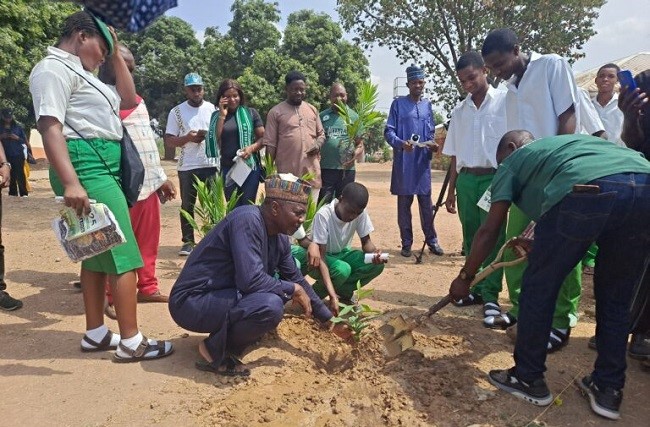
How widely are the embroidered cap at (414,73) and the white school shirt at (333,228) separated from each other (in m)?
2.55

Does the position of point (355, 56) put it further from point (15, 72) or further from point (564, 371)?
point (564, 371)

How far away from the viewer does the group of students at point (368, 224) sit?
8.02 ft

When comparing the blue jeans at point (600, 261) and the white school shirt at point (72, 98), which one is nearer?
the blue jeans at point (600, 261)

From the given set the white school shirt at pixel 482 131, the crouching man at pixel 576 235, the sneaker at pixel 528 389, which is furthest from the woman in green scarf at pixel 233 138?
the sneaker at pixel 528 389

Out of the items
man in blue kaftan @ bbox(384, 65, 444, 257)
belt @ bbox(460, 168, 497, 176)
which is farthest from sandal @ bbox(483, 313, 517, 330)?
man in blue kaftan @ bbox(384, 65, 444, 257)

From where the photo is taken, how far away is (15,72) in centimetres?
1277

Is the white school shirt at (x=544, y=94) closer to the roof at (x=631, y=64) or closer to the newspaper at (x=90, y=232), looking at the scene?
the newspaper at (x=90, y=232)

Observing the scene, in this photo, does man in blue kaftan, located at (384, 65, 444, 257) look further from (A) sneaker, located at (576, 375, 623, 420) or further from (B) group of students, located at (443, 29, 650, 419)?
(A) sneaker, located at (576, 375, 623, 420)

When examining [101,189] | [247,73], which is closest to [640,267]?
[101,189]

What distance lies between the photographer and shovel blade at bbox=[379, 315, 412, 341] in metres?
3.20

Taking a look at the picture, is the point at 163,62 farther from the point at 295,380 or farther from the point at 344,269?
the point at 295,380

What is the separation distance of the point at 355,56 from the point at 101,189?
58.6 feet

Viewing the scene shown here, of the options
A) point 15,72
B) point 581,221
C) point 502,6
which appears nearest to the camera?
point 581,221

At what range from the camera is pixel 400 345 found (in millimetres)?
3193
